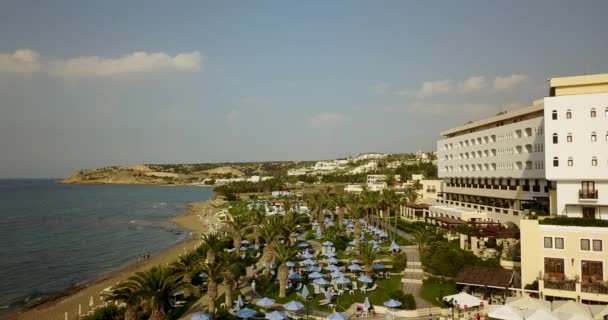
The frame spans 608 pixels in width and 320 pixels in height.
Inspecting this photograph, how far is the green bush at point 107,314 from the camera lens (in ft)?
91.5

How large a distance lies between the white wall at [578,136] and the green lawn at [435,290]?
10992 mm

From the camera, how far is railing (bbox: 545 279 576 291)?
26.3 meters

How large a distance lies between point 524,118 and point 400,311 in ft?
97.9

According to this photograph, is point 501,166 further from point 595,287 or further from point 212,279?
point 212,279

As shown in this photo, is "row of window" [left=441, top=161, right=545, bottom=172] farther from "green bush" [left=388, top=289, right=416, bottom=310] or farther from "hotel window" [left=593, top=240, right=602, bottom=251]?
"green bush" [left=388, top=289, right=416, bottom=310]

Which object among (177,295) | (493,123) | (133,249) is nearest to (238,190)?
(133,249)

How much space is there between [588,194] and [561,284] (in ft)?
27.8

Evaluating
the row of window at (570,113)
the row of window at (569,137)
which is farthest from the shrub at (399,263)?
the row of window at (570,113)

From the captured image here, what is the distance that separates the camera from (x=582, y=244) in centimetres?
2748

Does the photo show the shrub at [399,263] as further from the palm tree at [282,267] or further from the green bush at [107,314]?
the green bush at [107,314]

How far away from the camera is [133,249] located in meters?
61.8

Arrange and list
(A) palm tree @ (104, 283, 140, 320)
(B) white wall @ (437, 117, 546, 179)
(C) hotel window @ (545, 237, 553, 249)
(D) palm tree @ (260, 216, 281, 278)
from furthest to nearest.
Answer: (B) white wall @ (437, 117, 546, 179)
(D) palm tree @ (260, 216, 281, 278)
(C) hotel window @ (545, 237, 553, 249)
(A) palm tree @ (104, 283, 140, 320)

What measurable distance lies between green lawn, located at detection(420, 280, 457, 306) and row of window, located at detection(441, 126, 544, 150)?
1991cm

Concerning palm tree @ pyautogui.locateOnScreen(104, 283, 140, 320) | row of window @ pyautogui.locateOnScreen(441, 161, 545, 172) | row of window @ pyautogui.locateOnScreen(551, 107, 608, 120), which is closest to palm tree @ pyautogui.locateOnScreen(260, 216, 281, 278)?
palm tree @ pyautogui.locateOnScreen(104, 283, 140, 320)
